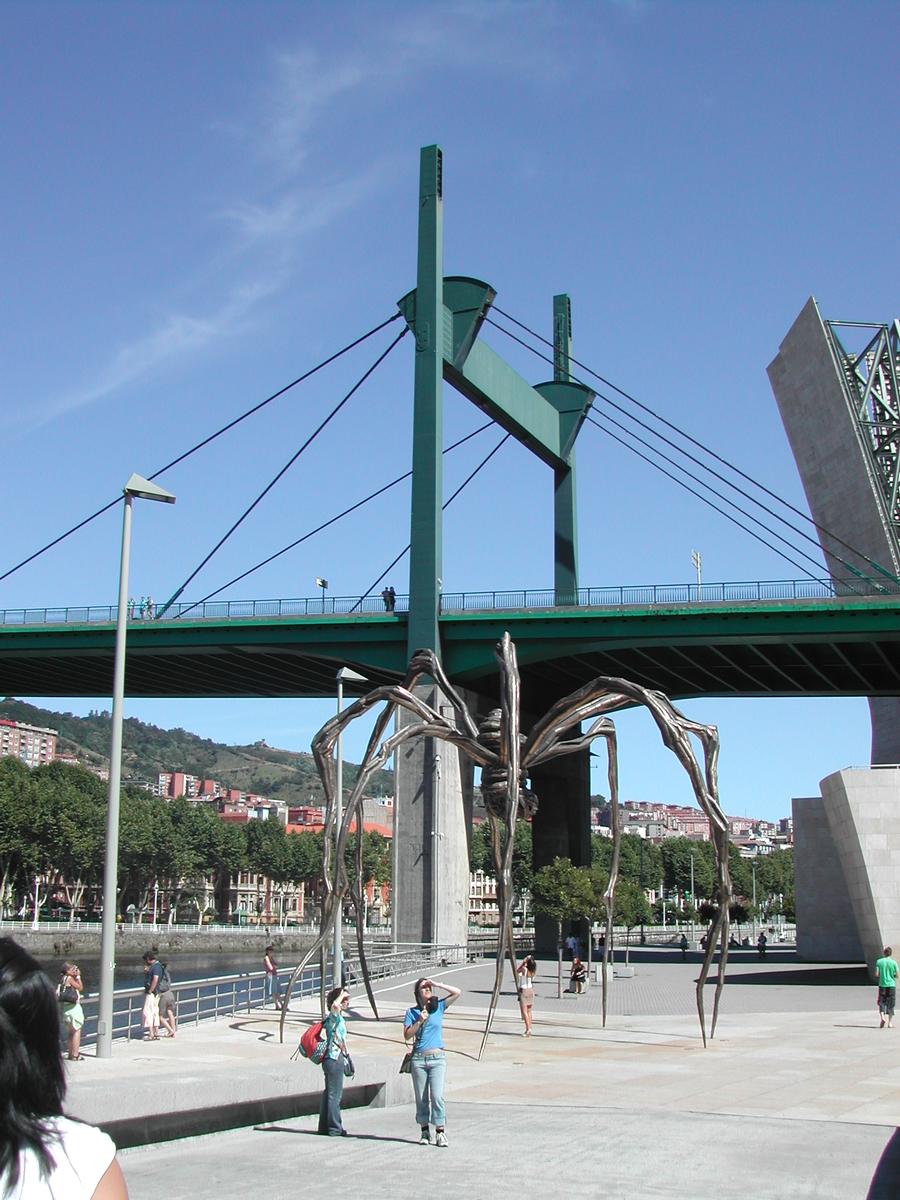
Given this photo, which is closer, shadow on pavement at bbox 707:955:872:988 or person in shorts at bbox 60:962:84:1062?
person in shorts at bbox 60:962:84:1062

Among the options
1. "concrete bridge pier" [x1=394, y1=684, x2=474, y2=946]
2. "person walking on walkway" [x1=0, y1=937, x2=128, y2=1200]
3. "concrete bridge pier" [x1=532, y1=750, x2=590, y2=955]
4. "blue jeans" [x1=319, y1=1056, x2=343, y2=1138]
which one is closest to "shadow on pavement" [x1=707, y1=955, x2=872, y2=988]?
"concrete bridge pier" [x1=394, y1=684, x2=474, y2=946]

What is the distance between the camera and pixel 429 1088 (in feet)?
41.0

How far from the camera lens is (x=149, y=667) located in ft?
212

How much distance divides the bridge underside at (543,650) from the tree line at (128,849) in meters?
26.7

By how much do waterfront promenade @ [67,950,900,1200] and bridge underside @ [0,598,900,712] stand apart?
90.5ft

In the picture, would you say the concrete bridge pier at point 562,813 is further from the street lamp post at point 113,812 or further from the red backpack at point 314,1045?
the red backpack at point 314,1045

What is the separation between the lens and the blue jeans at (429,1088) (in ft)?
40.8

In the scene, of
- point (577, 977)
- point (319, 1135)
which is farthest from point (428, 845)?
point (319, 1135)

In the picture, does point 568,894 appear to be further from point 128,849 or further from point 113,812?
point 128,849

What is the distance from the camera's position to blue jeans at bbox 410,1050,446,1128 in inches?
490

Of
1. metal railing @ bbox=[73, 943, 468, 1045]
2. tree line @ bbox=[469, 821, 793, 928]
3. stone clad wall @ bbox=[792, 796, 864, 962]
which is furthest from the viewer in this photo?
tree line @ bbox=[469, 821, 793, 928]

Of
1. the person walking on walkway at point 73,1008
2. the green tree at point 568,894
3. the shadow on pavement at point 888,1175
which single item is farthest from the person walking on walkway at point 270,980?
the shadow on pavement at point 888,1175

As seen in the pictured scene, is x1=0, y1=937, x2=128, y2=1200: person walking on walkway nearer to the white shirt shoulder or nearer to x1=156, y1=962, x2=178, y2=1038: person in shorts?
the white shirt shoulder

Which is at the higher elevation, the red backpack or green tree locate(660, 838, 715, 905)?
green tree locate(660, 838, 715, 905)
